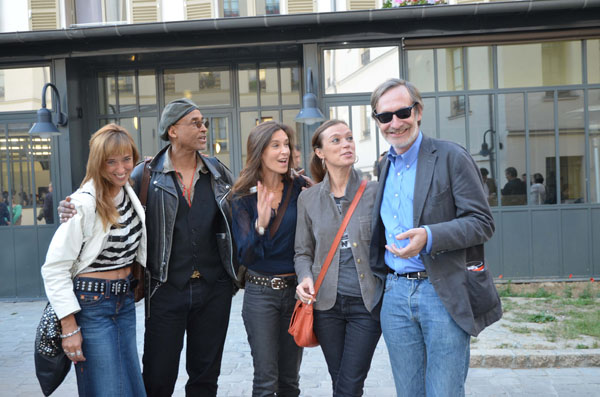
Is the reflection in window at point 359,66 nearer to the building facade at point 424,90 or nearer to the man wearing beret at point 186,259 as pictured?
the building facade at point 424,90

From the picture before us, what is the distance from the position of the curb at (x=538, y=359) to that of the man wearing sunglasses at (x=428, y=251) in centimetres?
295

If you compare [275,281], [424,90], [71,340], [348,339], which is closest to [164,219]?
[275,281]

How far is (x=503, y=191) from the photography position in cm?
924

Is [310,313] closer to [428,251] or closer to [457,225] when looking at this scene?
[428,251]

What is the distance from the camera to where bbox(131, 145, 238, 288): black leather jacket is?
11.1 feet

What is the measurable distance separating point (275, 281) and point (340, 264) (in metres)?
0.47

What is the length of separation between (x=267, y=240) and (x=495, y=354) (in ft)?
10.7

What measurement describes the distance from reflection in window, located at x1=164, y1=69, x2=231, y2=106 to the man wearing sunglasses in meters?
7.65

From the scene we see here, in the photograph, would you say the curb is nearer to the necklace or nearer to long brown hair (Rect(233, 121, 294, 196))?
long brown hair (Rect(233, 121, 294, 196))

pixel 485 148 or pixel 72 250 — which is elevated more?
pixel 485 148

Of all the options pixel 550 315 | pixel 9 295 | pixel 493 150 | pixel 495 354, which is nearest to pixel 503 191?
pixel 493 150

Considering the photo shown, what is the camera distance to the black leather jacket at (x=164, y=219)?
3.38 metres

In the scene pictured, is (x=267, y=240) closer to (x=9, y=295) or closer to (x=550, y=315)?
(x=550, y=315)

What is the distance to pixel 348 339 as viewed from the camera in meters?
3.09
